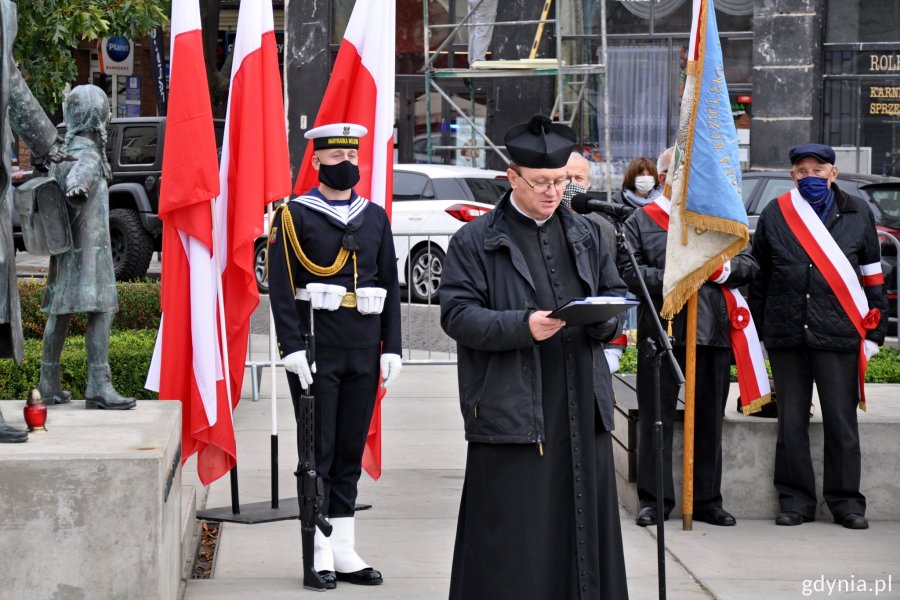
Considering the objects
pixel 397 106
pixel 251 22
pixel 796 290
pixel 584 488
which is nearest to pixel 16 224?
pixel 397 106

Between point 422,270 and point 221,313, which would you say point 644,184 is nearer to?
point 221,313

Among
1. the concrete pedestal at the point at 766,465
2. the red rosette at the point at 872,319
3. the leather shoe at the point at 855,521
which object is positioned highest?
the red rosette at the point at 872,319

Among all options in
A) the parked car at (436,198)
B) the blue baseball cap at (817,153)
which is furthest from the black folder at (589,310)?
the parked car at (436,198)

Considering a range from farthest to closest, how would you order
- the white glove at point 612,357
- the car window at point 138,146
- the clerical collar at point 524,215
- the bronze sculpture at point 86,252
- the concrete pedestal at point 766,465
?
the car window at point 138,146 → the concrete pedestal at point 766,465 → the bronze sculpture at point 86,252 → the white glove at point 612,357 → the clerical collar at point 524,215

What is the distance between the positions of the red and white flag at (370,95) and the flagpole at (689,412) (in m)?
1.71

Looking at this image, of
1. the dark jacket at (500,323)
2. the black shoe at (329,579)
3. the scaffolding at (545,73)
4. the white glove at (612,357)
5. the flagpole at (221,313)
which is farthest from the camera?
the scaffolding at (545,73)

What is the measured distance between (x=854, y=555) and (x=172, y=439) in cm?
338

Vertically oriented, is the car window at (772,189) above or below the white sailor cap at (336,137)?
below

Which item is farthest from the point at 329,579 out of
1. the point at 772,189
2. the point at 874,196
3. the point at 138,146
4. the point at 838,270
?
the point at 138,146

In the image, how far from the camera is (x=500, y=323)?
4664mm

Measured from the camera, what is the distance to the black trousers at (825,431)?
24.2 ft

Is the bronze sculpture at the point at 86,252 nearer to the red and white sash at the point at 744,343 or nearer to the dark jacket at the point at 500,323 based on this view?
the dark jacket at the point at 500,323

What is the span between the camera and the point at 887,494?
300 inches

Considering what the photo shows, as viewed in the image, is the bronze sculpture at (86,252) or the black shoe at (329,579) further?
the black shoe at (329,579)
